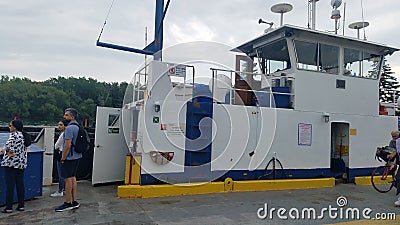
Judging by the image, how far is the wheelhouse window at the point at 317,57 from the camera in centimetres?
934

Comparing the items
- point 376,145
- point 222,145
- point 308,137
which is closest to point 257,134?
point 222,145

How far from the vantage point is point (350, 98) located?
9.81 meters

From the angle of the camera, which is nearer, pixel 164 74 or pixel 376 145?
pixel 164 74

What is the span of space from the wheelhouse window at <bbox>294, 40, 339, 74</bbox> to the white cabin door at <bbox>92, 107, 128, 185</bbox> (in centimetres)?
508

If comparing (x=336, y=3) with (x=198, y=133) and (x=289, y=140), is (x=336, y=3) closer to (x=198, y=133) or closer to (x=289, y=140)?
(x=289, y=140)

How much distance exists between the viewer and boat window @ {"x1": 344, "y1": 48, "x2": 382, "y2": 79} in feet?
33.1

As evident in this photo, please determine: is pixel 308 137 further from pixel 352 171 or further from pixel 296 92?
pixel 352 171

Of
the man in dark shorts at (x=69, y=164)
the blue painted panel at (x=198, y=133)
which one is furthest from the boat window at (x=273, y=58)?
the man in dark shorts at (x=69, y=164)

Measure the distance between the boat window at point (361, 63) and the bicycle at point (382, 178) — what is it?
275 centimetres

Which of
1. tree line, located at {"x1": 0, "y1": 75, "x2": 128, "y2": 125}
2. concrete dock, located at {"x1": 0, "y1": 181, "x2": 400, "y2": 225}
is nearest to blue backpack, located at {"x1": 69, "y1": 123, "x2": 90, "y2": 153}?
concrete dock, located at {"x1": 0, "y1": 181, "x2": 400, "y2": 225}

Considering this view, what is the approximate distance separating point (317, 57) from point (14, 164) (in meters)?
7.83

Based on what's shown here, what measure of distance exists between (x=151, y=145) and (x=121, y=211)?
5.67 feet

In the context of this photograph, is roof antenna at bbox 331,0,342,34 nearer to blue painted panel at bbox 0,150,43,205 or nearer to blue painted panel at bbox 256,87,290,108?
blue painted panel at bbox 256,87,290,108

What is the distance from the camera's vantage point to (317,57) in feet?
31.3
